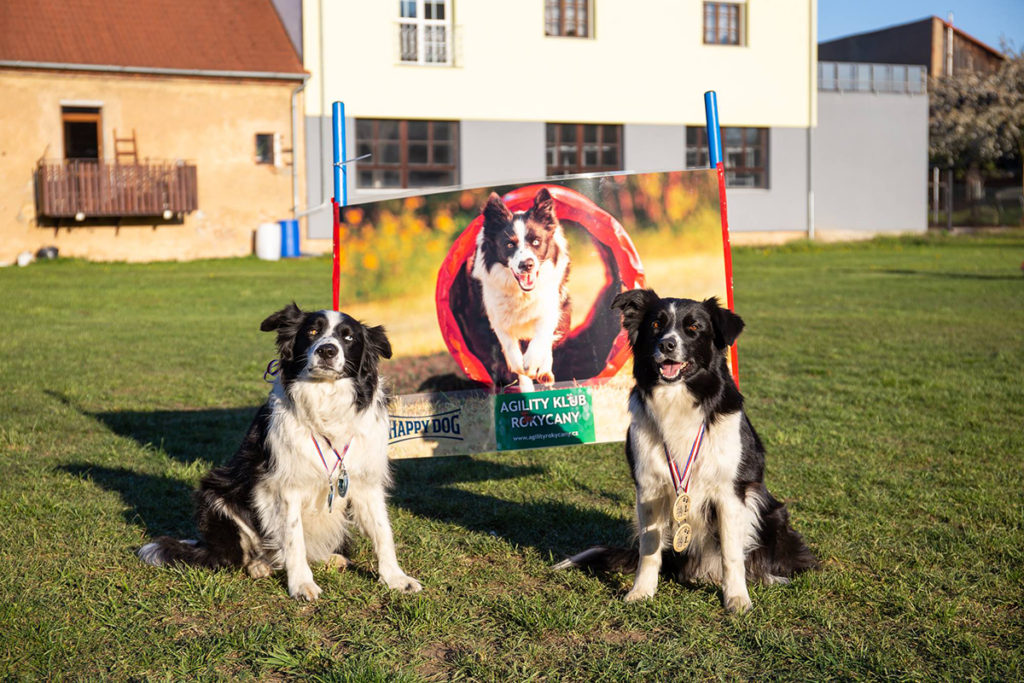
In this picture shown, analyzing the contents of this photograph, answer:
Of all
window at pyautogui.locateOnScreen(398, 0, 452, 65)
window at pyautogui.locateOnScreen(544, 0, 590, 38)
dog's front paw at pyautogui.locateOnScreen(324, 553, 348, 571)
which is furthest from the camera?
window at pyautogui.locateOnScreen(544, 0, 590, 38)

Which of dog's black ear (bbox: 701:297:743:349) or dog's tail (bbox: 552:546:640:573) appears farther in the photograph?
dog's tail (bbox: 552:546:640:573)

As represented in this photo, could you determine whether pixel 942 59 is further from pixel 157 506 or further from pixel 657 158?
pixel 157 506

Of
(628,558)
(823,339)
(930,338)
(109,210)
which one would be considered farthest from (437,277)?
(109,210)

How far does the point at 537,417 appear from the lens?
19.5ft

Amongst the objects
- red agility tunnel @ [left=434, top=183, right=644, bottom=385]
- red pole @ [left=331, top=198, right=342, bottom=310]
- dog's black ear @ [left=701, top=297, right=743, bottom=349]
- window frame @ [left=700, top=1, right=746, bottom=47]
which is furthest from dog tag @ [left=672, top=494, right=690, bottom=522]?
window frame @ [left=700, top=1, right=746, bottom=47]

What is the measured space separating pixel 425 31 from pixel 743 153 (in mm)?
11786

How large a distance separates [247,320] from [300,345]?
11.0 metres

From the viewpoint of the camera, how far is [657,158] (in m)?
33.0

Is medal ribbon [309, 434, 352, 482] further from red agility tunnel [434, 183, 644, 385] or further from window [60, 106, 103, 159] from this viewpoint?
window [60, 106, 103, 159]

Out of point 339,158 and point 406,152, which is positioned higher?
point 406,152

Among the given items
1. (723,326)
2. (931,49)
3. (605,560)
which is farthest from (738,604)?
(931,49)

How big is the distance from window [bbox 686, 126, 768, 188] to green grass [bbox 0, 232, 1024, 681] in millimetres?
23046

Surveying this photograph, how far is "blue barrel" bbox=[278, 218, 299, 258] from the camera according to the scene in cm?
2952

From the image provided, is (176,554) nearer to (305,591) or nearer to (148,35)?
(305,591)
